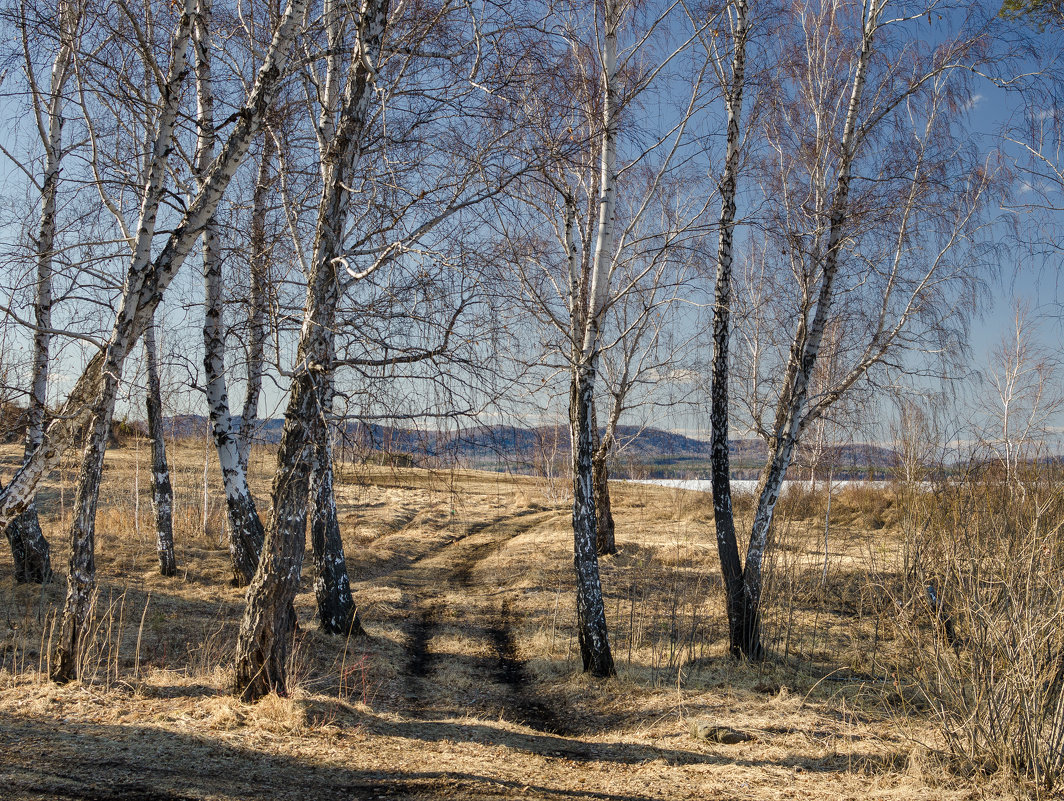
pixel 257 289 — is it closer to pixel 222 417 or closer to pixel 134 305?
pixel 134 305

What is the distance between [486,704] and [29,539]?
677 centimetres

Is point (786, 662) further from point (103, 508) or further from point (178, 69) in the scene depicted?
point (103, 508)

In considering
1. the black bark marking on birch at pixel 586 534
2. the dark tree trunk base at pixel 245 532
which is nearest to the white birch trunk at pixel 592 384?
the black bark marking on birch at pixel 586 534

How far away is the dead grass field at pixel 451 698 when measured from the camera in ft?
15.1

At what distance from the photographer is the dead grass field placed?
15.1 ft

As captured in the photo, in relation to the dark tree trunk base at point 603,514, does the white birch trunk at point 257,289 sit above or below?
above

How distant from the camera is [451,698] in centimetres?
741

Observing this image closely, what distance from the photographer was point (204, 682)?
6238 millimetres

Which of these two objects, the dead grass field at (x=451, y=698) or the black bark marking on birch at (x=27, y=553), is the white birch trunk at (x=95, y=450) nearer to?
the dead grass field at (x=451, y=698)

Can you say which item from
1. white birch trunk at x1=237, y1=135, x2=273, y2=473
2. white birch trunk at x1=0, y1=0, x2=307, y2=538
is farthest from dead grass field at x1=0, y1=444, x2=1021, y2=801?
white birch trunk at x1=237, y1=135, x2=273, y2=473

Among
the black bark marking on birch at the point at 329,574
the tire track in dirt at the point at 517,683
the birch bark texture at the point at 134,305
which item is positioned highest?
the birch bark texture at the point at 134,305

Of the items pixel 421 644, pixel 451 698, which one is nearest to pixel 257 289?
pixel 451 698

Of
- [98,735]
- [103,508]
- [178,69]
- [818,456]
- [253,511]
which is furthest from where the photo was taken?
[818,456]

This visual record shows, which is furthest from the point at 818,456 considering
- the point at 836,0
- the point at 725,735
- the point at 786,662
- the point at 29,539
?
the point at 29,539
